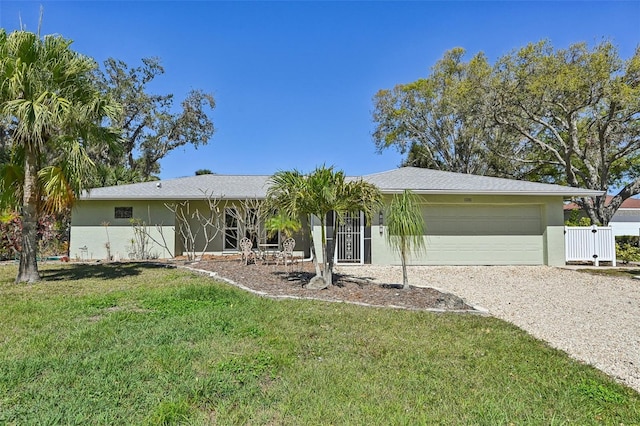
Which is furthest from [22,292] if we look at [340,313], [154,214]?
[154,214]

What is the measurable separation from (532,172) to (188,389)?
29.9m

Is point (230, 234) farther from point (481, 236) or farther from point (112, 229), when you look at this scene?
point (481, 236)

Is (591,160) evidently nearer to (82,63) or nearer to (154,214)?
(154,214)

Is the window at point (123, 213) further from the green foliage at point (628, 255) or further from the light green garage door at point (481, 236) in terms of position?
the green foliage at point (628, 255)

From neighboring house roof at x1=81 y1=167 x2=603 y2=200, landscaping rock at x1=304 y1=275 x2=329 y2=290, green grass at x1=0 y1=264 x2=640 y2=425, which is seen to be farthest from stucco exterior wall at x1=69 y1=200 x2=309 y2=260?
green grass at x1=0 y1=264 x2=640 y2=425

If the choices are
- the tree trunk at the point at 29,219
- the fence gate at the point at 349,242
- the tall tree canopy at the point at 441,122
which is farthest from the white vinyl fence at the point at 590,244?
the tree trunk at the point at 29,219

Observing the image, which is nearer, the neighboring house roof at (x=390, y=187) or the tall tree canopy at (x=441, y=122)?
the neighboring house roof at (x=390, y=187)

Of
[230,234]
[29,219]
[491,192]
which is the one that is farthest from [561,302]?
[230,234]

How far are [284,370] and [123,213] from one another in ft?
45.8

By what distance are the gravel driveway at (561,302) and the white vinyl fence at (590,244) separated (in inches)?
67.7

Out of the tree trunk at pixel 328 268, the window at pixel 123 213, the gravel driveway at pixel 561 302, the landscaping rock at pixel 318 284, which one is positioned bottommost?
the gravel driveway at pixel 561 302

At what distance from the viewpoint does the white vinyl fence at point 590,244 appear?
13.6 m

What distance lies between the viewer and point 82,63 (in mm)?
9164

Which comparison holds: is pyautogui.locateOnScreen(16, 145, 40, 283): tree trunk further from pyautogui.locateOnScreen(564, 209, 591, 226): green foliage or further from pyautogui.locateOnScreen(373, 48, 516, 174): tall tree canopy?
pyautogui.locateOnScreen(564, 209, 591, 226): green foliage
